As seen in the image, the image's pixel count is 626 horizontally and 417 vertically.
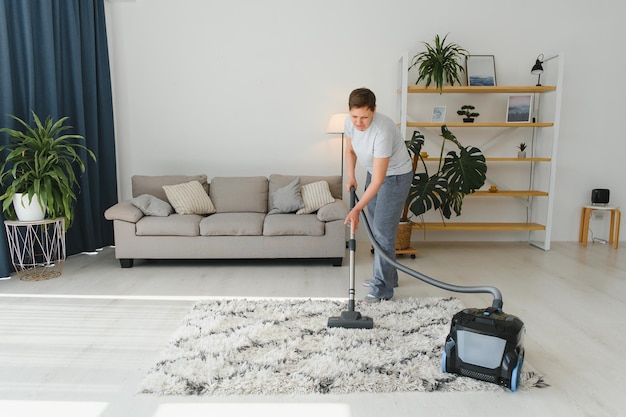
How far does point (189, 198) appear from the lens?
430cm

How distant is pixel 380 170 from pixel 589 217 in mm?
3512

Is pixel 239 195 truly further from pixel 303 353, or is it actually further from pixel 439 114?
pixel 303 353

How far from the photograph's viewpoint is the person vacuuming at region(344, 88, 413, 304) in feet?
8.71

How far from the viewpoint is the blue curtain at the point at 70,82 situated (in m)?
3.64

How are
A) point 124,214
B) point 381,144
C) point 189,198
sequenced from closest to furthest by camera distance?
point 381,144 → point 124,214 → point 189,198

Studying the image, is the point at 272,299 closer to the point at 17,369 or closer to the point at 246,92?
the point at 17,369

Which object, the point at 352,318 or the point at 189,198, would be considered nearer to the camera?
the point at 352,318

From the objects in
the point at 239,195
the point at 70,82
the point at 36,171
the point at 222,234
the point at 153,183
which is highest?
the point at 70,82

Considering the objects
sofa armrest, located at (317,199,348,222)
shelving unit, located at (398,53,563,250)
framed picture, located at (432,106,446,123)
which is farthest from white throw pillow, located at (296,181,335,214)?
framed picture, located at (432,106,446,123)

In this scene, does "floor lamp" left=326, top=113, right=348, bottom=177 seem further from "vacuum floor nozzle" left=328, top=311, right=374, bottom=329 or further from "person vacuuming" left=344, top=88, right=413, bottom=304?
"vacuum floor nozzle" left=328, top=311, right=374, bottom=329

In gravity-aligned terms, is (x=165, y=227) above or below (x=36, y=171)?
below

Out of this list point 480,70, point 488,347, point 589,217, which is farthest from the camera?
point 589,217

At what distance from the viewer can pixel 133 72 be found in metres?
4.86

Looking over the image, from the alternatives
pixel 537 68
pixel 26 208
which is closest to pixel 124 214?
pixel 26 208
